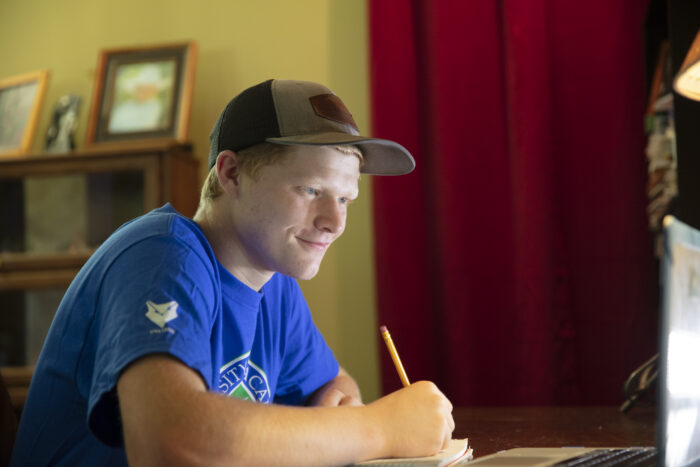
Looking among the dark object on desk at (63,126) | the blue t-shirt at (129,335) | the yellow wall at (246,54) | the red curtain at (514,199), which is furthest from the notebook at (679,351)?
the dark object on desk at (63,126)

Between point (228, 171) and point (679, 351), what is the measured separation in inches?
27.1

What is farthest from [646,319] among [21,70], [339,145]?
[21,70]

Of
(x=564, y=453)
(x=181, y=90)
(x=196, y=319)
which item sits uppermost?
(x=181, y=90)

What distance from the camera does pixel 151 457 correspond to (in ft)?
2.51

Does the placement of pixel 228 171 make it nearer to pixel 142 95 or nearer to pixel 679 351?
pixel 679 351

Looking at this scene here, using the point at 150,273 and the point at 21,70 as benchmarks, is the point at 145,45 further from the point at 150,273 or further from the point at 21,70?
the point at 150,273

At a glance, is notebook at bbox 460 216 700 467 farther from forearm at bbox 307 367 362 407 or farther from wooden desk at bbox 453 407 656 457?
forearm at bbox 307 367 362 407

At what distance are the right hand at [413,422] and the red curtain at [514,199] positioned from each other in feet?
5.18

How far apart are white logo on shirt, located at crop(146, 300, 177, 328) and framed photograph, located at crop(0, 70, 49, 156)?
95.8 inches

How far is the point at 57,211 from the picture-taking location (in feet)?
9.77

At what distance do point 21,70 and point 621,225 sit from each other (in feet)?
8.12

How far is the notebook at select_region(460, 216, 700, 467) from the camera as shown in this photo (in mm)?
606

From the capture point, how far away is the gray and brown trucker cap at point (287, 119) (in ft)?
3.42

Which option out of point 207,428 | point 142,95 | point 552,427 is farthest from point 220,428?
point 142,95
